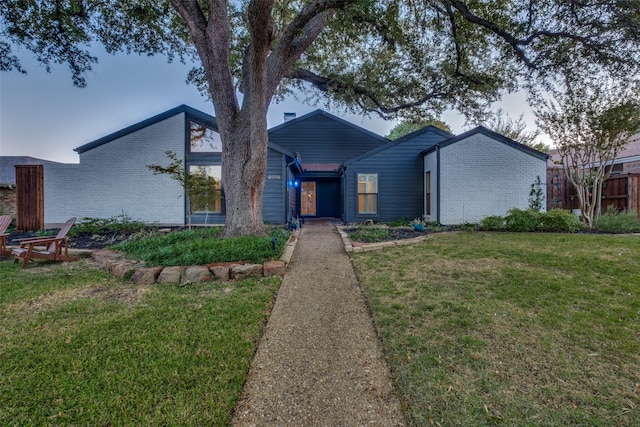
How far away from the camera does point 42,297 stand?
3.59m

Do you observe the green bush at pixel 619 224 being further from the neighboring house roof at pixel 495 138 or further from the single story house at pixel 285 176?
the neighboring house roof at pixel 495 138

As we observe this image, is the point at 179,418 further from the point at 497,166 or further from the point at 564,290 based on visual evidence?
the point at 497,166

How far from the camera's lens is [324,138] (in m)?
15.1

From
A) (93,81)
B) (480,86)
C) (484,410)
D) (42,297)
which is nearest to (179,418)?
(484,410)

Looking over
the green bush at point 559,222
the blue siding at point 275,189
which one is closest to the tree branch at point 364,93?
the blue siding at point 275,189

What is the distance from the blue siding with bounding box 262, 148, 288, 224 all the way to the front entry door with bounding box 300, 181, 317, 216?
4.91m

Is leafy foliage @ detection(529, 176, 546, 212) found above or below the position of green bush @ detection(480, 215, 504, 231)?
above

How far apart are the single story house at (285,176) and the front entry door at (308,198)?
421cm

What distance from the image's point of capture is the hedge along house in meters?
9.85

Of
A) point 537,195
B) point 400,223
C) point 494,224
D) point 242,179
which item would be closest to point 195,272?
point 242,179

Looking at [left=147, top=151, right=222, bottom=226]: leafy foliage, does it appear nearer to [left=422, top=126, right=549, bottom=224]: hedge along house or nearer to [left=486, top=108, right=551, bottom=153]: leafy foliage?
[left=422, top=126, right=549, bottom=224]: hedge along house

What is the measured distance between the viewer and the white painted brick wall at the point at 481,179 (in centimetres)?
987

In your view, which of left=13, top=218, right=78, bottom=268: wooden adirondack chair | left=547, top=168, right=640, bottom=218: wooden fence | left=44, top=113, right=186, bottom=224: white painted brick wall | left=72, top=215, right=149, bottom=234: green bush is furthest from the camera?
left=44, top=113, right=186, bottom=224: white painted brick wall

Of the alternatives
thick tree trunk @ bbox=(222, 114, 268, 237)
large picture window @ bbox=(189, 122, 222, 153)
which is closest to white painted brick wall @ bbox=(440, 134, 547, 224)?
thick tree trunk @ bbox=(222, 114, 268, 237)
